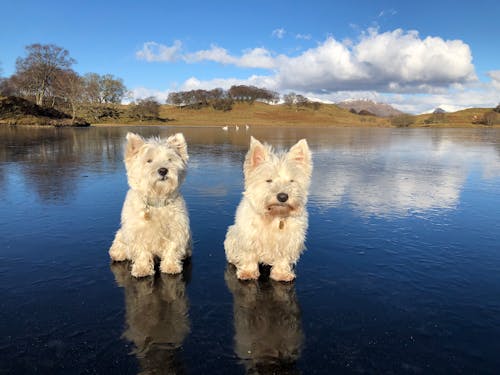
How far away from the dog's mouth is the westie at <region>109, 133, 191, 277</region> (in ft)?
4.60

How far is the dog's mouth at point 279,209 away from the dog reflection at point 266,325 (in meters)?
1.03

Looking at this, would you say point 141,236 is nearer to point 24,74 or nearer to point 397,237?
point 397,237

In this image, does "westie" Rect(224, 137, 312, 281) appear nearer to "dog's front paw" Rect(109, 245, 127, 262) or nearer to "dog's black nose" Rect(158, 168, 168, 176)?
"dog's black nose" Rect(158, 168, 168, 176)

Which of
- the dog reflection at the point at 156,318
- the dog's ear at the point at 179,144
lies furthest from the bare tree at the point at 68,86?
the dog reflection at the point at 156,318

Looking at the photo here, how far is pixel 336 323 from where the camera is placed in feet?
13.5

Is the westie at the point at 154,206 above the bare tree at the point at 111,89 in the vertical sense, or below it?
below

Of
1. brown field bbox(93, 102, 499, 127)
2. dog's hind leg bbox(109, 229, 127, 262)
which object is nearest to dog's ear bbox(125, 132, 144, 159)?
dog's hind leg bbox(109, 229, 127, 262)

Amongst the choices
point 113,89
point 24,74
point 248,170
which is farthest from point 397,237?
point 113,89

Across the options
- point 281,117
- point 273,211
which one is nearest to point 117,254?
point 273,211

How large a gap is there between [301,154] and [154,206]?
227cm

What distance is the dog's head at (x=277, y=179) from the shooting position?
471 cm

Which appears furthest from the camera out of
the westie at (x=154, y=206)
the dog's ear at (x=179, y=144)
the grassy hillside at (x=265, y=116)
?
the grassy hillside at (x=265, y=116)

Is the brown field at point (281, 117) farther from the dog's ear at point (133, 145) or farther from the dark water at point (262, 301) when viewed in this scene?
the dog's ear at point (133, 145)

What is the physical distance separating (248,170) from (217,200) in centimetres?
500
